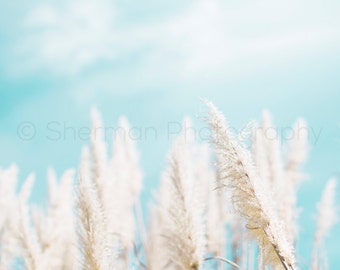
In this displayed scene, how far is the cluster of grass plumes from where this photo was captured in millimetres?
2141

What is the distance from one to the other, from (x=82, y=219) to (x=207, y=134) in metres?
0.70

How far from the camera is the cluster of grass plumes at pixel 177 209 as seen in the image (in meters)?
2.14

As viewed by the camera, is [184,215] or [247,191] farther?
[184,215]

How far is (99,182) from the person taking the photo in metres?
4.05

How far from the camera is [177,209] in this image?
288 cm

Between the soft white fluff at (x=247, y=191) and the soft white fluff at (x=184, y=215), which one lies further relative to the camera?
the soft white fluff at (x=184, y=215)

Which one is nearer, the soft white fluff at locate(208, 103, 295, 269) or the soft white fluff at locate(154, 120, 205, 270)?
the soft white fluff at locate(208, 103, 295, 269)

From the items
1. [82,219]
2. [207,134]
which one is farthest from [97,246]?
[207,134]

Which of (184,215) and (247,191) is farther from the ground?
(184,215)

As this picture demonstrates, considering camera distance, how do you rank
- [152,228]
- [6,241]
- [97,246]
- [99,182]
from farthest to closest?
1. [152,228]
2. [6,241]
3. [99,182]
4. [97,246]

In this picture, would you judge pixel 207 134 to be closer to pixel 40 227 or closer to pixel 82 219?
pixel 82 219

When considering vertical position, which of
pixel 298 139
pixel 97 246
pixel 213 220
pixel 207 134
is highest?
pixel 298 139

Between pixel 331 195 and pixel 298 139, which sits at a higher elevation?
pixel 298 139

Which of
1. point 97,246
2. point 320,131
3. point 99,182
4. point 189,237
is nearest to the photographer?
point 97,246
